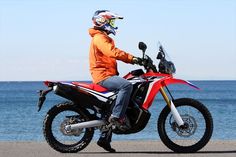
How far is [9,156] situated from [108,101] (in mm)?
1717

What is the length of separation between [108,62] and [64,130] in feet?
4.03

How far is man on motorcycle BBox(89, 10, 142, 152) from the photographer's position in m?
11.3

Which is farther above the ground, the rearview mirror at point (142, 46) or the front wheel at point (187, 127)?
the rearview mirror at point (142, 46)

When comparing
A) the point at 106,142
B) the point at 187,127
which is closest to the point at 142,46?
the point at 187,127

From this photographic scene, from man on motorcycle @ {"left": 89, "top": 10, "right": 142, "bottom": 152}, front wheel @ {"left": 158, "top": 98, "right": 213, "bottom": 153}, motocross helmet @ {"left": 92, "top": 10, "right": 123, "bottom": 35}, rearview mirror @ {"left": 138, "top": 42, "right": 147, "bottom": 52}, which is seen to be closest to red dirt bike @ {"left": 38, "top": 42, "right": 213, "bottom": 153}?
front wheel @ {"left": 158, "top": 98, "right": 213, "bottom": 153}

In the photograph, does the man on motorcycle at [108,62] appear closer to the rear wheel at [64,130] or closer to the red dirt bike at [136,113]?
the red dirt bike at [136,113]

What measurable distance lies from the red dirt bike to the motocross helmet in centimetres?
76

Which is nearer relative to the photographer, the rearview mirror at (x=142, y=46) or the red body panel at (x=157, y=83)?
the rearview mirror at (x=142, y=46)

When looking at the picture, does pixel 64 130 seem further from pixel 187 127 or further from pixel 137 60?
pixel 187 127

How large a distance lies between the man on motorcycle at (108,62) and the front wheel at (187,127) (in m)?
0.64

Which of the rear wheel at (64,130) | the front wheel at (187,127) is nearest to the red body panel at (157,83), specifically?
the front wheel at (187,127)

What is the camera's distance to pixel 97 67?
11625 mm

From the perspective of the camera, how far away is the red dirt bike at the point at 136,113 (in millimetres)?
11562

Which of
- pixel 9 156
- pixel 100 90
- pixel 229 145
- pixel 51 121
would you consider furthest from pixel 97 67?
pixel 229 145
